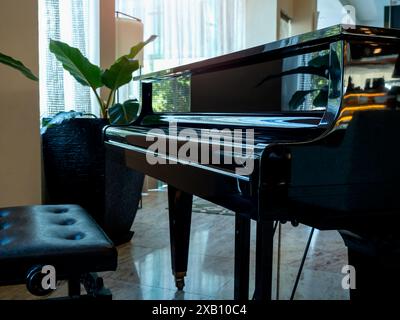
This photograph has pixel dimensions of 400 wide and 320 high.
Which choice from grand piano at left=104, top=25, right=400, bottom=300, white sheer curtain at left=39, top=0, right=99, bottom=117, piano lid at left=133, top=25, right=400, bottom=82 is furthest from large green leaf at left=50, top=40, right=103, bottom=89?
grand piano at left=104, top=25, right=400, bottom=300

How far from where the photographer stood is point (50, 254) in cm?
116

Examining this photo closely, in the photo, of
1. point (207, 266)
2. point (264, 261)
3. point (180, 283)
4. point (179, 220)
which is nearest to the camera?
point (264, 261)

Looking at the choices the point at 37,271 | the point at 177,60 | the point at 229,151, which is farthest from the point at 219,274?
the point at 177,60

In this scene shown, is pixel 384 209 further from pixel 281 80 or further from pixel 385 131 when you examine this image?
pixel 281 80

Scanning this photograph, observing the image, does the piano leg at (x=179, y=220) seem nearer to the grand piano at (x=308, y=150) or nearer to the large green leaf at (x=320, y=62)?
the grand piano at (x=308, y=150)

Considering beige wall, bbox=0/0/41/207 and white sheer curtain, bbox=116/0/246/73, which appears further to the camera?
white sheer curtain, bbox=116/0/246/73

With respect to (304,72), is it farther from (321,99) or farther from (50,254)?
(50,254)

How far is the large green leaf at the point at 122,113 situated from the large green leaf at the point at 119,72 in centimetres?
14

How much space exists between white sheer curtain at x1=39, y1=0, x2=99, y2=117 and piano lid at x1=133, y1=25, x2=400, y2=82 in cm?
148

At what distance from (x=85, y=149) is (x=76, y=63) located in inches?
19.8

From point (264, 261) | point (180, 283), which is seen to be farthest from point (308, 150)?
point (180, 283)

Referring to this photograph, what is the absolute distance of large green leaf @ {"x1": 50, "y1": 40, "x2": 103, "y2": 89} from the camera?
2.55 m

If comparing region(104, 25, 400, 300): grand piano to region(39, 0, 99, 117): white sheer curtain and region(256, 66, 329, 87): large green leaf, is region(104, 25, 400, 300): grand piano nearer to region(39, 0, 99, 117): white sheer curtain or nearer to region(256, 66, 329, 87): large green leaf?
region(256, 66, 329, 87): large green leaf
